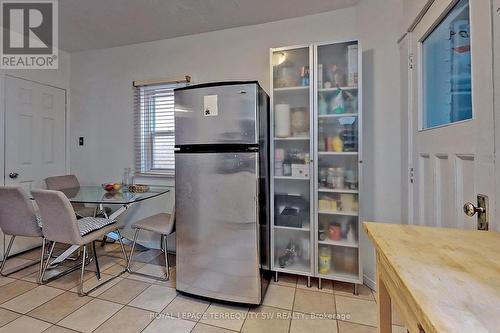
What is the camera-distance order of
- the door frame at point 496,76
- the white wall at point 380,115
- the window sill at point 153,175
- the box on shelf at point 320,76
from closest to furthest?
the door frame at point 496,76, the white wall at point 380,115, the box on shelf at point 320,76, the window sill at point 153,175

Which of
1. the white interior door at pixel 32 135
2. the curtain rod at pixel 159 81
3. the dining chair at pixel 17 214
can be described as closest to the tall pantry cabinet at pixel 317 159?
the curtain rod at pixel 159 81

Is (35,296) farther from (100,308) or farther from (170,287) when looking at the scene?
(170,287)

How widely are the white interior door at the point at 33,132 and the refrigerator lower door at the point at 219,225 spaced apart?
2223 mm

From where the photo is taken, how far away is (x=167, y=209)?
114 inches

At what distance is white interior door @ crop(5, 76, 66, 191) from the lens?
105 inches

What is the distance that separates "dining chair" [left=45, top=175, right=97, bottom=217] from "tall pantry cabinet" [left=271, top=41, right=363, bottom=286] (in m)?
2.15

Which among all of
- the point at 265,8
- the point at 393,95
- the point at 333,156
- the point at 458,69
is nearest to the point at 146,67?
the point at 265,8

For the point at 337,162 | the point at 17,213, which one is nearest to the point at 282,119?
the point at 337,162

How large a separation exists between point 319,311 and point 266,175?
110 cm

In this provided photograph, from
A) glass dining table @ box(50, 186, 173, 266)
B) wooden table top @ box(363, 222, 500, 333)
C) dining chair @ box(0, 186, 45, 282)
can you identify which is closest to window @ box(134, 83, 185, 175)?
glass dining table @ box(50, 186, 173, 266)

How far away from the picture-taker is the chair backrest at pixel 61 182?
2684 mm

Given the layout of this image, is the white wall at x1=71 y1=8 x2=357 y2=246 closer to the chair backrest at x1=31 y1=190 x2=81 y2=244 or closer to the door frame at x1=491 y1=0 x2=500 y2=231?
the chair backrest at x1=31 y1=190 x2=81 y2=244

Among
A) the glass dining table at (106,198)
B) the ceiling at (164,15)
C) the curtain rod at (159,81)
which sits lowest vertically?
the glass dining table at (106,198)

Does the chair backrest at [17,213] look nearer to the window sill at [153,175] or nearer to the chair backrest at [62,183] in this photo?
the chair backrest at [62,183]
